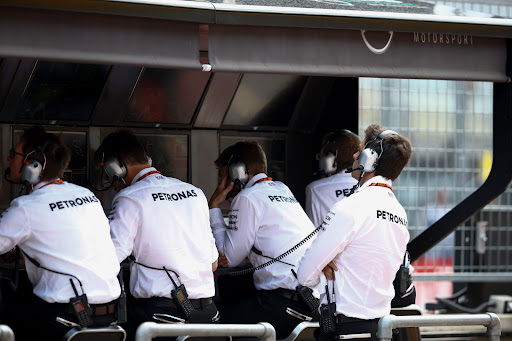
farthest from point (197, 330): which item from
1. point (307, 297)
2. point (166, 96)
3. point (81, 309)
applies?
point (166, 96)

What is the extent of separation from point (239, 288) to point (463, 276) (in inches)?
168

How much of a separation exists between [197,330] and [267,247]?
196 centimetres

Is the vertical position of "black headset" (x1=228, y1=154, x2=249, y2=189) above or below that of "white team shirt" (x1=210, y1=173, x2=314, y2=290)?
above

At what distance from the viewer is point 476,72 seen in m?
6.12

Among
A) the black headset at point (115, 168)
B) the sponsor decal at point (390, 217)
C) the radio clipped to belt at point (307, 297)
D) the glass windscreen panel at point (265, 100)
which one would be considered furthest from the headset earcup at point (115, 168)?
the sponsor decal at point (390, 217)

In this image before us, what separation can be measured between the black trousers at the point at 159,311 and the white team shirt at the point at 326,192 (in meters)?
1.53

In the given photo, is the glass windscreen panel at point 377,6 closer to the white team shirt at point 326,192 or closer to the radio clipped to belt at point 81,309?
the white team shirt at point 326,192

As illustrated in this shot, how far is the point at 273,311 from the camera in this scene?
5.94 m

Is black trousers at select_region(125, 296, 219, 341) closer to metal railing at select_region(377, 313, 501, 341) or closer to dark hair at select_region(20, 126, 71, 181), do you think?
dark hair at select_region(20, 126, 71, 181)

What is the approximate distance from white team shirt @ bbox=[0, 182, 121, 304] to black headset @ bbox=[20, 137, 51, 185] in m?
0.05

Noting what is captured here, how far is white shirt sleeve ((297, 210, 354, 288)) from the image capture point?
4.60m

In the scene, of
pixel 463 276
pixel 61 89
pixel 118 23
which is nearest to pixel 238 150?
pixel 61 89

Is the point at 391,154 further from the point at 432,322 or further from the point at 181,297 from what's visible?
the point at 181,297

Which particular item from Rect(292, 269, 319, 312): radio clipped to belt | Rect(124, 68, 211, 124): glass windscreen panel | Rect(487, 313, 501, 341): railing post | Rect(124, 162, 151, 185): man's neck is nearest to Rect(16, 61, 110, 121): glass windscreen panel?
Rect(124, 68, 211, 124): glass windscreen panel
